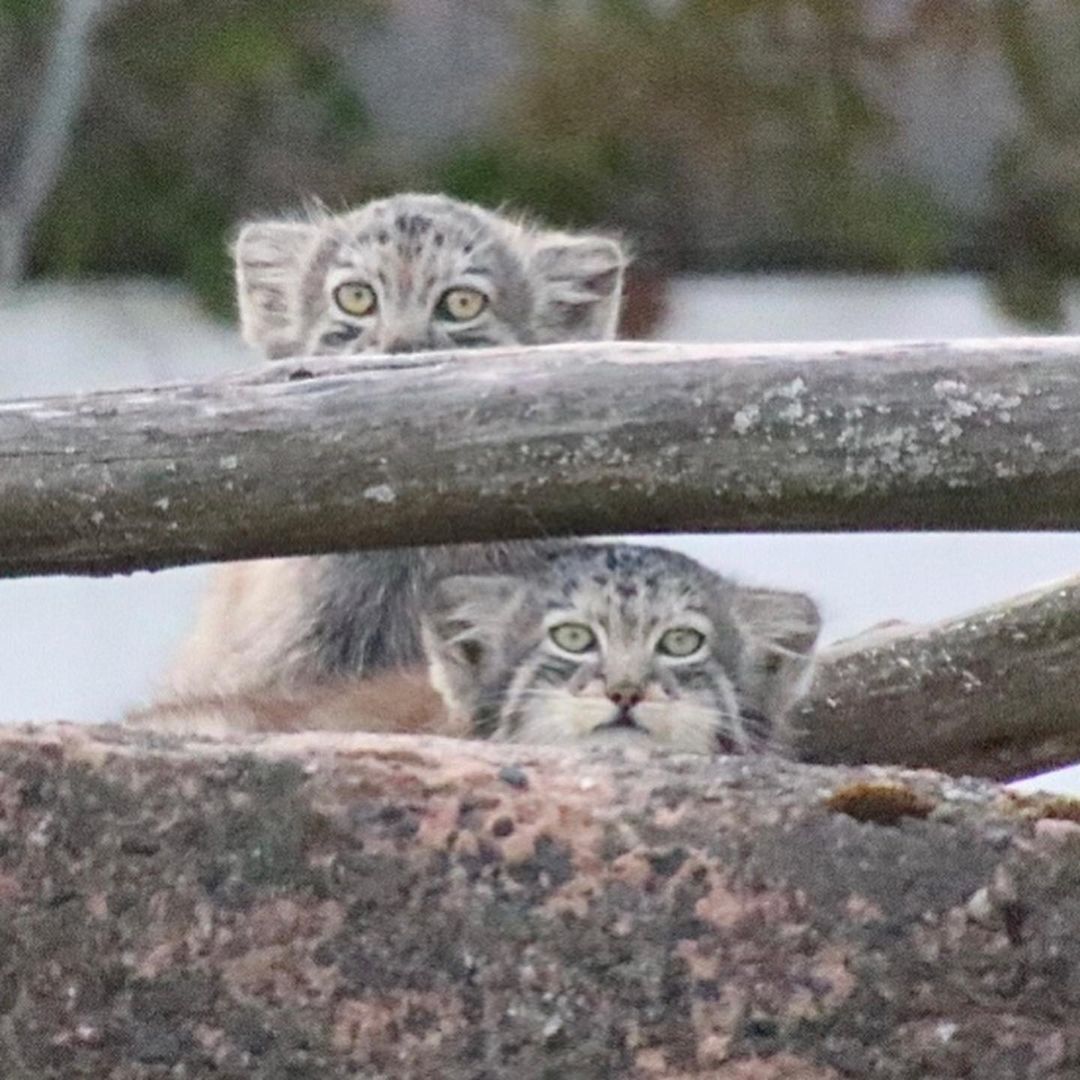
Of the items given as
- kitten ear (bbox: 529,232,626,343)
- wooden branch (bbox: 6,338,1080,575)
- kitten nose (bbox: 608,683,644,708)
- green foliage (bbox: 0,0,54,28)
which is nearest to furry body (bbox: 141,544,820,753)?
kitten nose (bbox: 608,683,644,708)

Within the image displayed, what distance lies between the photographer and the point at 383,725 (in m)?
2.76

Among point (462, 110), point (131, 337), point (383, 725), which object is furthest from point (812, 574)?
point (383, 725)

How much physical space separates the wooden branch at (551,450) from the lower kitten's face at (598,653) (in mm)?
852

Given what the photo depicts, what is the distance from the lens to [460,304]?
3.20 meters

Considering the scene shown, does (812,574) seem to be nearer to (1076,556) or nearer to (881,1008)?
(1076,556)

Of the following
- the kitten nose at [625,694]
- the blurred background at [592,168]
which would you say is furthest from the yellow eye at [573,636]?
the blurred background at [592,168]

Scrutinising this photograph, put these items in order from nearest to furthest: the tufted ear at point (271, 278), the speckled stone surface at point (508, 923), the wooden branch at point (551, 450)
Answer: the speckled stone surface at point (508, 923) < the wooden branch at point (551, 450) < the tufted ear at point (271, 278)

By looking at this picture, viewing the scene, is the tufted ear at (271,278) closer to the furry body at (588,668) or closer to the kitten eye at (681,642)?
the furry body at (588,668)

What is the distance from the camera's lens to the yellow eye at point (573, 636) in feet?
8.90

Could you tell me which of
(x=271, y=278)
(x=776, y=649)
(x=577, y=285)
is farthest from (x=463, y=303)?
(x=776, y=649)

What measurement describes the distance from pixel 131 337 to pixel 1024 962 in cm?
303

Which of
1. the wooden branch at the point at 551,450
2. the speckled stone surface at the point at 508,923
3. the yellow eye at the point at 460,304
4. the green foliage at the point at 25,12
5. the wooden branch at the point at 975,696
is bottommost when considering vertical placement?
the wooden branch at the point at 975,696

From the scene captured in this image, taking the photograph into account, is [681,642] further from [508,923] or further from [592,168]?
[592,168]

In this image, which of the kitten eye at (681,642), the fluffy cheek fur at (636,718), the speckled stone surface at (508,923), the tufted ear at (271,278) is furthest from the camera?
the tufted ear at (271,278)
